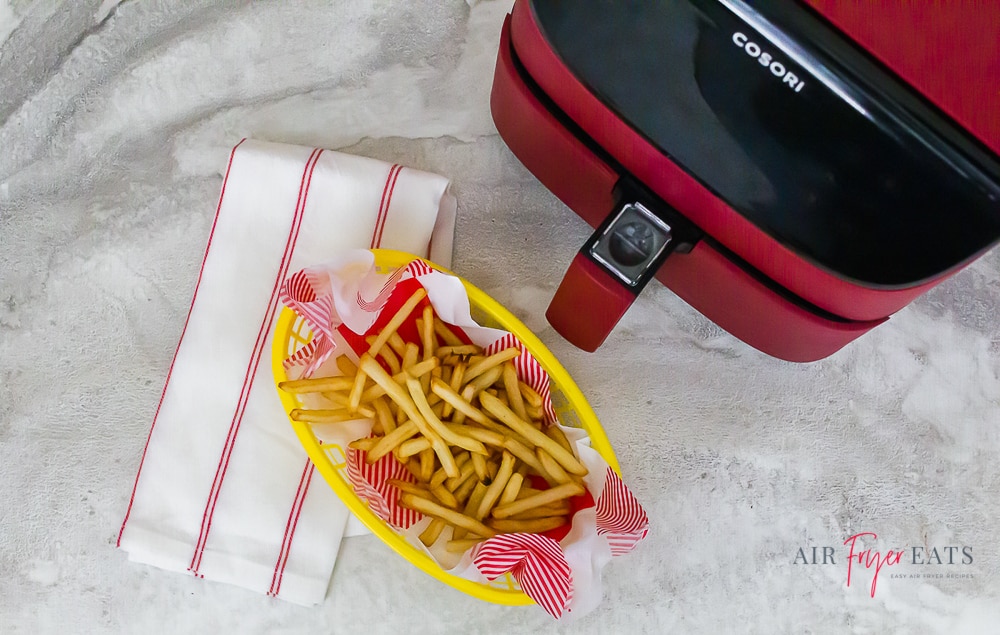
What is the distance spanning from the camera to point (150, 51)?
32.7 inches

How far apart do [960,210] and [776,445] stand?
39 cm

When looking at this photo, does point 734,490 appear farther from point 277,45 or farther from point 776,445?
point 277,45

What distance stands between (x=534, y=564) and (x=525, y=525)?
0.16 feet

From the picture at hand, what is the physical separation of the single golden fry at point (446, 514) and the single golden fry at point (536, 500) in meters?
0.02

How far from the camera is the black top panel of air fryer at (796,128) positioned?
17.5 inches

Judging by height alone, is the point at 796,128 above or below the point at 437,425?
above

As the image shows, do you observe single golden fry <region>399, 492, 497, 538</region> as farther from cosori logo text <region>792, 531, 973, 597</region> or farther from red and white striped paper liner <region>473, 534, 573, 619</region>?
cosori logo text <region>792, 531, 973, 597</region>

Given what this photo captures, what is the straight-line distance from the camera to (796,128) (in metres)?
0.46

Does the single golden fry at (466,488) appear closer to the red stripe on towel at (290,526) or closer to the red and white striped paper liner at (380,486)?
the red and white striped paper liner at (380,486)

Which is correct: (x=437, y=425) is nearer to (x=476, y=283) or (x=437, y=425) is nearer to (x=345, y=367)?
(x=345, y=367)

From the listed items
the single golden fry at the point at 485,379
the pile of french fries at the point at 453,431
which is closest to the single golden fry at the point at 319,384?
the pile of french fries at the point at 453,431

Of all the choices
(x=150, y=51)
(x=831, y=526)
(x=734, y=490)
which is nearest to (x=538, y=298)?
(x=734, y=490)

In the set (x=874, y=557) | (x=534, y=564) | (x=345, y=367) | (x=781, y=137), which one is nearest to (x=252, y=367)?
(x=345, y=367)

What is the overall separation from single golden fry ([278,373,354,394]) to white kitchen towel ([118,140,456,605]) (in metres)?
0.12
